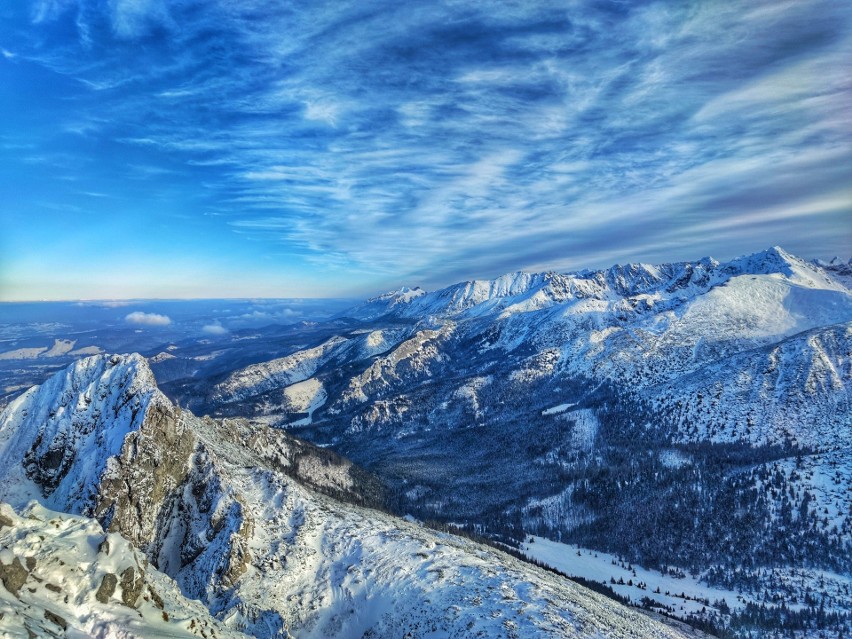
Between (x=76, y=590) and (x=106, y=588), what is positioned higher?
(x=76, y=590)

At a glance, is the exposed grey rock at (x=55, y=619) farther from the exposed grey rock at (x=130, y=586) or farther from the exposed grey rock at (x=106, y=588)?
the exposed grey rock at (x=130, y=586)

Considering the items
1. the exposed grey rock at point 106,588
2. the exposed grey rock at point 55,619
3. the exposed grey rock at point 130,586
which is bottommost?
the exposed grey rock at point 130,586

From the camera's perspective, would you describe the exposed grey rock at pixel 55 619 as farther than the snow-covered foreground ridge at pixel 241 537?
No

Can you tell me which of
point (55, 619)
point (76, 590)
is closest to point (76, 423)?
point (76, 590)

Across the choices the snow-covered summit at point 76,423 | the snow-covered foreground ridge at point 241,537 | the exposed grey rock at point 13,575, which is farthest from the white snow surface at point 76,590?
the snow-covered summit at point 76,423

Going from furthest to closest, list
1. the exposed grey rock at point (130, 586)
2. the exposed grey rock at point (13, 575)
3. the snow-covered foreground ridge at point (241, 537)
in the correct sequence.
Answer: the snow-covered foreground ridge at point (241, 537)
the exposed grey rock at point (130, 586)
the exposed grey rock at point (13, 575)

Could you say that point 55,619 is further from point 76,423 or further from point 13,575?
point 76,423

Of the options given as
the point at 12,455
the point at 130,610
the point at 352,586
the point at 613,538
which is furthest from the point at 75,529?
the point at 613,538

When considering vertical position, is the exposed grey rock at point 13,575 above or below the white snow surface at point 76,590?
above

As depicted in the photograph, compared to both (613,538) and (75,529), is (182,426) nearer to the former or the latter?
(75,529)
